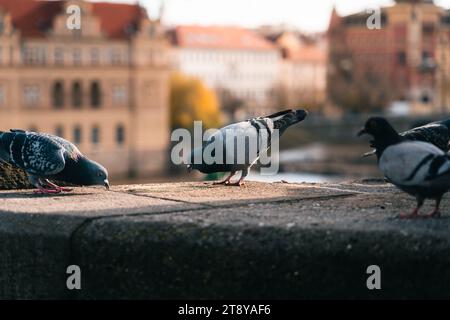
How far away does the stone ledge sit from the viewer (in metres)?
4.48

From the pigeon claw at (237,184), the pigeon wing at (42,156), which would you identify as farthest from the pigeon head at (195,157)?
the pigeon wing at (42,156)

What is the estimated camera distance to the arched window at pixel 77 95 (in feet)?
211

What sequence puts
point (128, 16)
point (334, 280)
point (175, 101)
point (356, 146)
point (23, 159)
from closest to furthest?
point (334, 280) → point (23, 159) → point (128, 16) → point (175, 101) → point (356, 146)

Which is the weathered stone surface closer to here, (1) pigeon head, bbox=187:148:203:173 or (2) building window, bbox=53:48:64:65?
(1) pigeon head, bbox=187:148:203:173

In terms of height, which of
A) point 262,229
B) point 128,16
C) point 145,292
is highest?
point 128,16

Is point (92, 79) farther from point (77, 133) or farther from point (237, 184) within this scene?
point (237, 184)

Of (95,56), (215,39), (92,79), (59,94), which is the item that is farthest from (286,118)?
(215,39)

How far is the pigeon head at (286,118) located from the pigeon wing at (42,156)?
172cm

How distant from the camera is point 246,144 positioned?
7055 mm

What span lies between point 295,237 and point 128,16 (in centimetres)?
6087

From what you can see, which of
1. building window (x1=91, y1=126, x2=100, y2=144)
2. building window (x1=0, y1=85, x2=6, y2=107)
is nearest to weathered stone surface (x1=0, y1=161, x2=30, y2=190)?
building window (x1=0, y1=85, x2=6, y2=107)

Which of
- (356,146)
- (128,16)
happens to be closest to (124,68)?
(128,16)
